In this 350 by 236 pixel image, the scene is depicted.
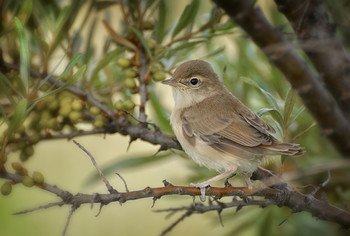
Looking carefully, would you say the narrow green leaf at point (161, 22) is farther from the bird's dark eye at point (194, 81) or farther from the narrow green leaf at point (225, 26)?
the bird's dark eye at point (194, 81)

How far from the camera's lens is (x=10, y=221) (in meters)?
2.91

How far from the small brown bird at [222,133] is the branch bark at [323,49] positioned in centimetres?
57

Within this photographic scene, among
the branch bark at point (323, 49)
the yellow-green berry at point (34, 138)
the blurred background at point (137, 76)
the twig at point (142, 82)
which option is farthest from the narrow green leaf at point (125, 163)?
the branch bark at point (323, 49)

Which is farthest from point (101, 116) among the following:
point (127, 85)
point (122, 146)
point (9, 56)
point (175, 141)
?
point (122, 146)

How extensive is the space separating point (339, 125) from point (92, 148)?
2.97m

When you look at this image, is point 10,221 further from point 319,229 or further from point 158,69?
point 319,229

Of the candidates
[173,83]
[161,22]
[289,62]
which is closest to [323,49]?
[289,62]

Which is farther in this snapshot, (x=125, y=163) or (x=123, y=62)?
(x=125, y=163)

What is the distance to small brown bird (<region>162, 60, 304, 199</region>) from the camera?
72.2 inches

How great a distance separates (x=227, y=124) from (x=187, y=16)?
1.69 feet

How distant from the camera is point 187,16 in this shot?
1.78 m

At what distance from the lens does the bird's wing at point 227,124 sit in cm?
192

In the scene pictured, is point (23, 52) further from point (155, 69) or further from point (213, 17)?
point (213, 17)

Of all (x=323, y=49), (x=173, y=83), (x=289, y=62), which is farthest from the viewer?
(x=173, y=83)
